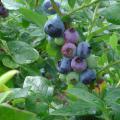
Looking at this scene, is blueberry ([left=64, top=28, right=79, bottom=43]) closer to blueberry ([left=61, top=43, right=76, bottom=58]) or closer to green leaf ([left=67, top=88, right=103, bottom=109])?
blueberry ([left=61, top=43, right=76, bottom=58])

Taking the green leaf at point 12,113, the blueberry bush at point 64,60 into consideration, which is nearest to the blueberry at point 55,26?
the blueberry bush at point 64,60

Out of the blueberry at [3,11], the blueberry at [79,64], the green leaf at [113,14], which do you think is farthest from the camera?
the blueberry at [3,11]

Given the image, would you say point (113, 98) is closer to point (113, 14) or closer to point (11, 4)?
point (113, 14)

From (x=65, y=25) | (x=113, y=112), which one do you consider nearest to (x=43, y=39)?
(x=65, y=25)

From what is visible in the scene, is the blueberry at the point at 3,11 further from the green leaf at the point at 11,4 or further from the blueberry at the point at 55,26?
the blueberry at the point at 55,26

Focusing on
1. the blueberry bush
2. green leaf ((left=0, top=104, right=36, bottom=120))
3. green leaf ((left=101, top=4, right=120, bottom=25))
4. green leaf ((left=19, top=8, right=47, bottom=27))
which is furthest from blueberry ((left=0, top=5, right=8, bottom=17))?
green leaf ((left=0, top=104, right=36, bottom=120))
